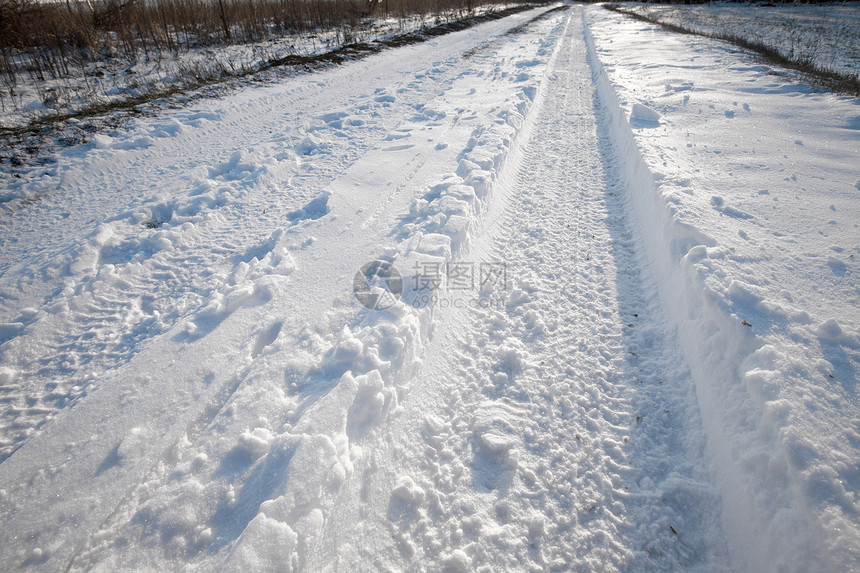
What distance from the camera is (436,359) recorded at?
2.39m

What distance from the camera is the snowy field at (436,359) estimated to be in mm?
1550

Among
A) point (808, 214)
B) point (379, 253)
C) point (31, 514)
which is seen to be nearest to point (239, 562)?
point (31, 514)

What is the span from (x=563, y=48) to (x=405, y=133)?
1109 cm

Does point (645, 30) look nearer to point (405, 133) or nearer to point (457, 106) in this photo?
point (457, 106)

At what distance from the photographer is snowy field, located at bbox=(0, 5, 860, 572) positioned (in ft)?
5.08

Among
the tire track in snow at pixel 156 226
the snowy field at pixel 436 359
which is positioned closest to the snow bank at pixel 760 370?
the snowy field at pixel 436 359

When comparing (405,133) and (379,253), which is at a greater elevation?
(405,133)

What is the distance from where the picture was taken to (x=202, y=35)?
11.4 m
